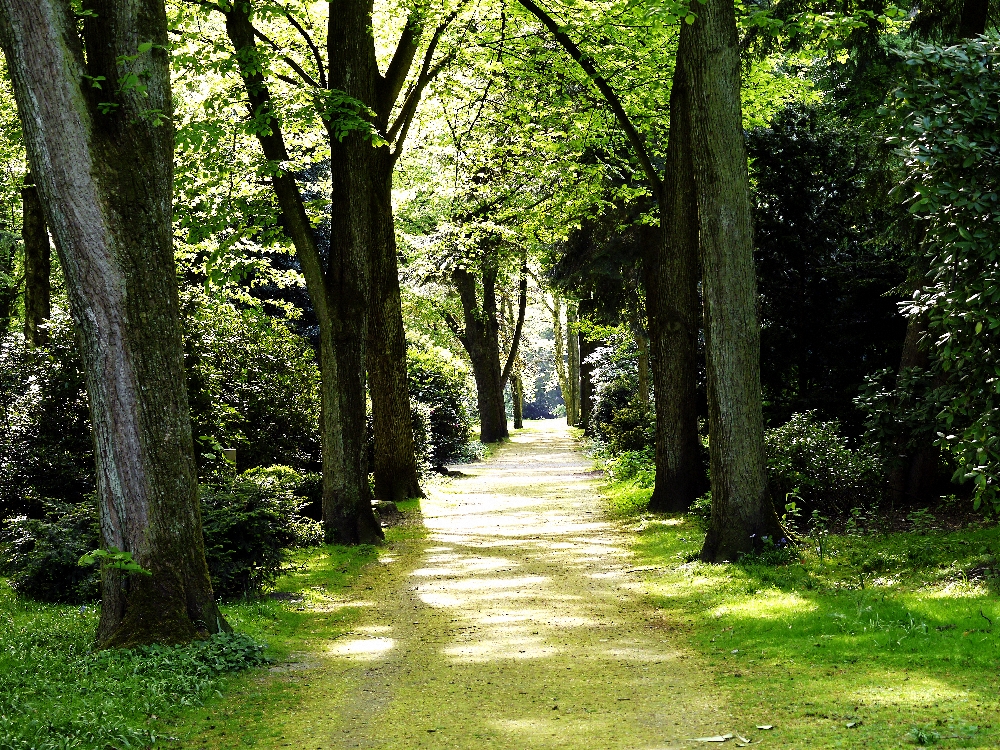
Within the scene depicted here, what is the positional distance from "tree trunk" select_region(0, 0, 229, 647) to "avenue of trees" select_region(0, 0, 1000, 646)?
2 centimetres

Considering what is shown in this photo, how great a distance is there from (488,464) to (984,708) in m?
24.1

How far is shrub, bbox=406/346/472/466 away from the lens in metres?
29.7

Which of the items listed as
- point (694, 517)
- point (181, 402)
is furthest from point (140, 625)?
point (694, 517)

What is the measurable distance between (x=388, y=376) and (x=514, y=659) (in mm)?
10796

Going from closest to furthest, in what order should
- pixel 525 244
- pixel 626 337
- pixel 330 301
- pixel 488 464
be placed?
pixel 330 301, pixel 525 244, pixel 488 464, pixel 626 337

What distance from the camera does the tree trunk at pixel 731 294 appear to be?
10.3 m

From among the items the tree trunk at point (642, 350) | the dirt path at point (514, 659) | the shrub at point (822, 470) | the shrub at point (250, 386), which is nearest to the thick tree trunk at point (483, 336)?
the tree trunk at point (642, 350)

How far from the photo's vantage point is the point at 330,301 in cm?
1348

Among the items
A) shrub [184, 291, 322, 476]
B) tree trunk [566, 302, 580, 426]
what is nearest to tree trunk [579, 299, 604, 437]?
tree trunk [566, 302, 580, 426]

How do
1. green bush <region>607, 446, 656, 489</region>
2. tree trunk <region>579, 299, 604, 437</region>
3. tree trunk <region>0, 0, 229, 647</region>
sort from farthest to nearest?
1. tree trunk <region>579, 299, 604, 437</region>
2. green bush <region>607, 446, 656, 489</region>
3. tree trunk <region>0, 0, 229, 647</region>

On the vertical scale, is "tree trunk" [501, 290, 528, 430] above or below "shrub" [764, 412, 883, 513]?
above

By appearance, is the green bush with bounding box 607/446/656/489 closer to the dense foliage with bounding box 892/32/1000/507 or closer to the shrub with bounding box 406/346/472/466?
the shrub with bounding box 406/346/472/466

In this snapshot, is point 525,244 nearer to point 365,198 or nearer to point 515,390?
point 365,198

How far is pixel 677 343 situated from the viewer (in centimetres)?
1479
